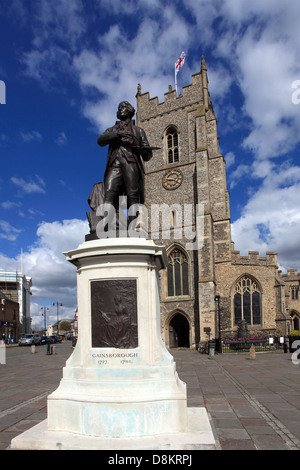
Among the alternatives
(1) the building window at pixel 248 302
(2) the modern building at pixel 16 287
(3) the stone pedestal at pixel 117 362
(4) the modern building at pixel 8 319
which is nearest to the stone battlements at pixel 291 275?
(1) the building window at pixel 248 302

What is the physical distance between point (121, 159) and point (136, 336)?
8.43ft

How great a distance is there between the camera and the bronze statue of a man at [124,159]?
550cm

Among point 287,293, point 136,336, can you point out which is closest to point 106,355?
point 136,336

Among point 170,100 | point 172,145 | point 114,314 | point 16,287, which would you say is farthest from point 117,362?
point 16,287

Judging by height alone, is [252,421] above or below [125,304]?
below

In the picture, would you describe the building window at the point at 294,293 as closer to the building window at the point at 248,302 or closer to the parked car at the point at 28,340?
the building window at the point at 248,302

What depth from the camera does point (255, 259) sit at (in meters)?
27.9

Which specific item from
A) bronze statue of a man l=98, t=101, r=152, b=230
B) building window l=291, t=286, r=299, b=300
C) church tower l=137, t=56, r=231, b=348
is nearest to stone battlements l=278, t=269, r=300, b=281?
building window l=291, t=286, r=299, b=300

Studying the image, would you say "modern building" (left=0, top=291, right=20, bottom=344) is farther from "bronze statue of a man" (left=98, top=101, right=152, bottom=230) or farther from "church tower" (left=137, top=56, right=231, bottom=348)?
"bronze statue of a man" (left=98, top=101, right=152, bottom=230)

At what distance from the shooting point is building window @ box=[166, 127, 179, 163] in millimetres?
29969

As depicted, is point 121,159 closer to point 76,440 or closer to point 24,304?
point 76,440

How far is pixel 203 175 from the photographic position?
26609mm

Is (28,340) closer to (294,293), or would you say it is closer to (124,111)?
(294,293)

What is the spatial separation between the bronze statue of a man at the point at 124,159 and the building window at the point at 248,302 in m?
23.1
